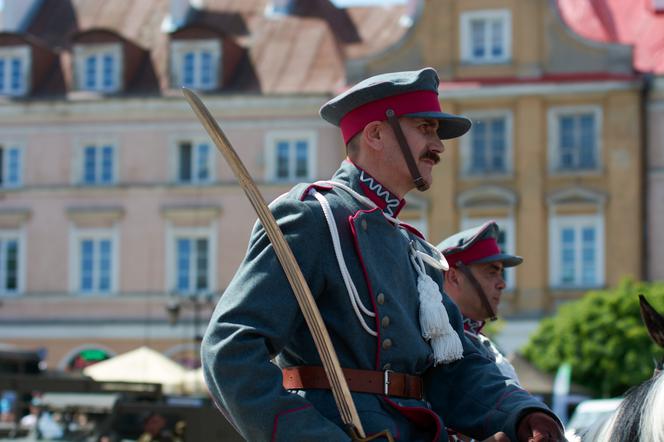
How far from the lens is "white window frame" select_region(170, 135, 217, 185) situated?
3544cm

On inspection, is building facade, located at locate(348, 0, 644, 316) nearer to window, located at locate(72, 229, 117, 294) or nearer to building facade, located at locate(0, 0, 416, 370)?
building facade, located at locate(0, 0, 416, 370)

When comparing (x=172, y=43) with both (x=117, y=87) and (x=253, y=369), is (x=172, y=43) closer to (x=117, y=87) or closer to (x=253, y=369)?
(x=117, y=87)

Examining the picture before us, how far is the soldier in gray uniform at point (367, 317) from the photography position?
11.1ft

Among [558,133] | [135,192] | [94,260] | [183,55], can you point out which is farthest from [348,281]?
[183,55]

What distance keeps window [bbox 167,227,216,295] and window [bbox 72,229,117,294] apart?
1572 millimetres

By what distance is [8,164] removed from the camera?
36.7m

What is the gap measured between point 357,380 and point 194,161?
3228 cm

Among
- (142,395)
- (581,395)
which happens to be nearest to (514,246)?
(581,395)

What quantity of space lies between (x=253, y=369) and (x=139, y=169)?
108 ft

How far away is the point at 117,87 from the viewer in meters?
36.3

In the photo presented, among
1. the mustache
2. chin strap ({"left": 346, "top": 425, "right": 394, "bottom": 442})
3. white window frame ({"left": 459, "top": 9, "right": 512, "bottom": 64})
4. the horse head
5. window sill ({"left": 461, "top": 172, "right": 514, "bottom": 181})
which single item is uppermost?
white window frame ({"left": 459, "top": 9, "right": 512, "bottom": 64})

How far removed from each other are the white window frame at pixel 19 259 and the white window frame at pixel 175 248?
154 inches

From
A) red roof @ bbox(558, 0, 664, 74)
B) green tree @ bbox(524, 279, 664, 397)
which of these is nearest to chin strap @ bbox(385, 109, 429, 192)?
green tree @ bbox(524, 279, 664, 397)

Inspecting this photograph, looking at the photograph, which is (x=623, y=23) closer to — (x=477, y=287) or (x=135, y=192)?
(x=135, y=192)
